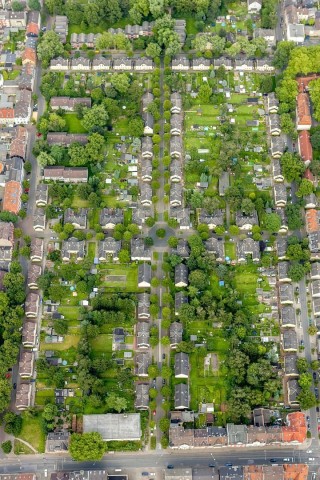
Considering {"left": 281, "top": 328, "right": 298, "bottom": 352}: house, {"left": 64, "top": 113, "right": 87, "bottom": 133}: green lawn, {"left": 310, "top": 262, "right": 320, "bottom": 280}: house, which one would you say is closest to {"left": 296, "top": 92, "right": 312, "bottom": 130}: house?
{"left": 310, "top": 262, "right": 320, "bottom": 280}: house

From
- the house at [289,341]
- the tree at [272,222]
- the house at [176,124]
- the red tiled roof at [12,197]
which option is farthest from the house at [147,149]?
the house at [289,341]

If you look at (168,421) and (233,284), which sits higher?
(233,284)

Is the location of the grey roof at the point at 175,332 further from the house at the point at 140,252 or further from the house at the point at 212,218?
the house at the point at 212,218

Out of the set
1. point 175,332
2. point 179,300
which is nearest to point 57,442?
point 175,332

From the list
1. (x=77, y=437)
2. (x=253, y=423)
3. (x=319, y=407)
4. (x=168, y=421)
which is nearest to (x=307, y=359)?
(x=319, y=407)

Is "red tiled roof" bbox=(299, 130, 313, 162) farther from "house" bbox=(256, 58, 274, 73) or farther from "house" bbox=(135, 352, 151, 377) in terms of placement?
"house" bbox=(135, 352, 151, 377)

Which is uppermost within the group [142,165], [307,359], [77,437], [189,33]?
[189,33]

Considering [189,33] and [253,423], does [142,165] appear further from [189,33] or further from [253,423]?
[253,423]
